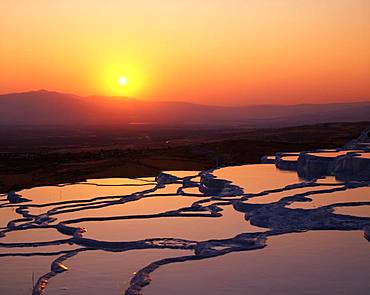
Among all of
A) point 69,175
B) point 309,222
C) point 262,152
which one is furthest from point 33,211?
point 262,152

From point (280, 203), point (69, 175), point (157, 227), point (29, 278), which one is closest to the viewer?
point (29, 278)

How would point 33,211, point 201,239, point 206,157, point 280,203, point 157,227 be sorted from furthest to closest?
point 206,157, point 33,211, point 280,203, point 157,227, point 201,239

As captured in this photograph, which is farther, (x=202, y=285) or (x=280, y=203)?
(x=280, y=203)

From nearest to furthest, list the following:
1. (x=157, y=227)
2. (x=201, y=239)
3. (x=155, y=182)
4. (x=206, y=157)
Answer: (x=201, y=239), (x=157, y=227), (x=155, y=182), (x=206, y=157)

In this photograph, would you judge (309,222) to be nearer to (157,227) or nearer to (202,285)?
(157,227)

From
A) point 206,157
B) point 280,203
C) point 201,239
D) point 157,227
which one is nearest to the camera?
point 201,239

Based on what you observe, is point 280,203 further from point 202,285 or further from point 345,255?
point 202,285

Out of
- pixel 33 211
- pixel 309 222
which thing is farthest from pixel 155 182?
pixel 309 222

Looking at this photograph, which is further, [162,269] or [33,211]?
[33,211]
